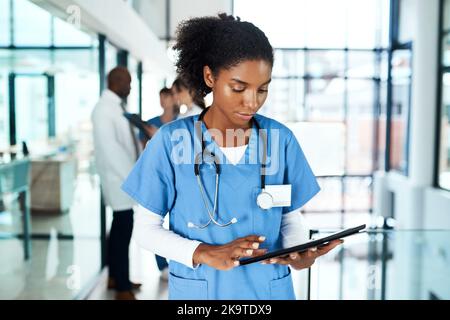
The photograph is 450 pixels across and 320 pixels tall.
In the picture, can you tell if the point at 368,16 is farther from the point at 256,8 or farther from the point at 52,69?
the point at 52,69

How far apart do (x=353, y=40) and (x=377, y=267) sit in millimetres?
3825

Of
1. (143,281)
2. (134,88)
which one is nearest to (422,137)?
(134,88)

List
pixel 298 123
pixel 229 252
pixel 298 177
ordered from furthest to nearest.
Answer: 1. pixel 298 123
2. pixel 298 177
3. pixel 229 252

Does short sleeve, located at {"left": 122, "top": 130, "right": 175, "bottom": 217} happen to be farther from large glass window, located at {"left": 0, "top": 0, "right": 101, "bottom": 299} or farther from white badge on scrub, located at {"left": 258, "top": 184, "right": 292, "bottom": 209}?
large glass window, located at {"left": 0, "top": 0, "right": 101, "bottom": 299}

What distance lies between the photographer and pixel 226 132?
1.00m

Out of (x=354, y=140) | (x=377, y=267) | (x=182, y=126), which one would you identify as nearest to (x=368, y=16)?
(x=354, y=140)

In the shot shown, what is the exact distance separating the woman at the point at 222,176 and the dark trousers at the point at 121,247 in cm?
170

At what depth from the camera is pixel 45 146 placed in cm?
247

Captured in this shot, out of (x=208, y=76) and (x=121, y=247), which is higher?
(x=208, y=76)

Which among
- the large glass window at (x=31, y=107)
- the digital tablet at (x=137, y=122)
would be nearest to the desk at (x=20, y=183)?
the large glass window at (x=31, y=107)

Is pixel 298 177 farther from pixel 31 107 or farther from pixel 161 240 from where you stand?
pixel 31 107

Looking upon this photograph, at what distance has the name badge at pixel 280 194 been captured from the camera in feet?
3.18

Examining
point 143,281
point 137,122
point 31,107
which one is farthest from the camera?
point 143,281

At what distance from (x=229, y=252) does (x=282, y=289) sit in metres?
0.25
